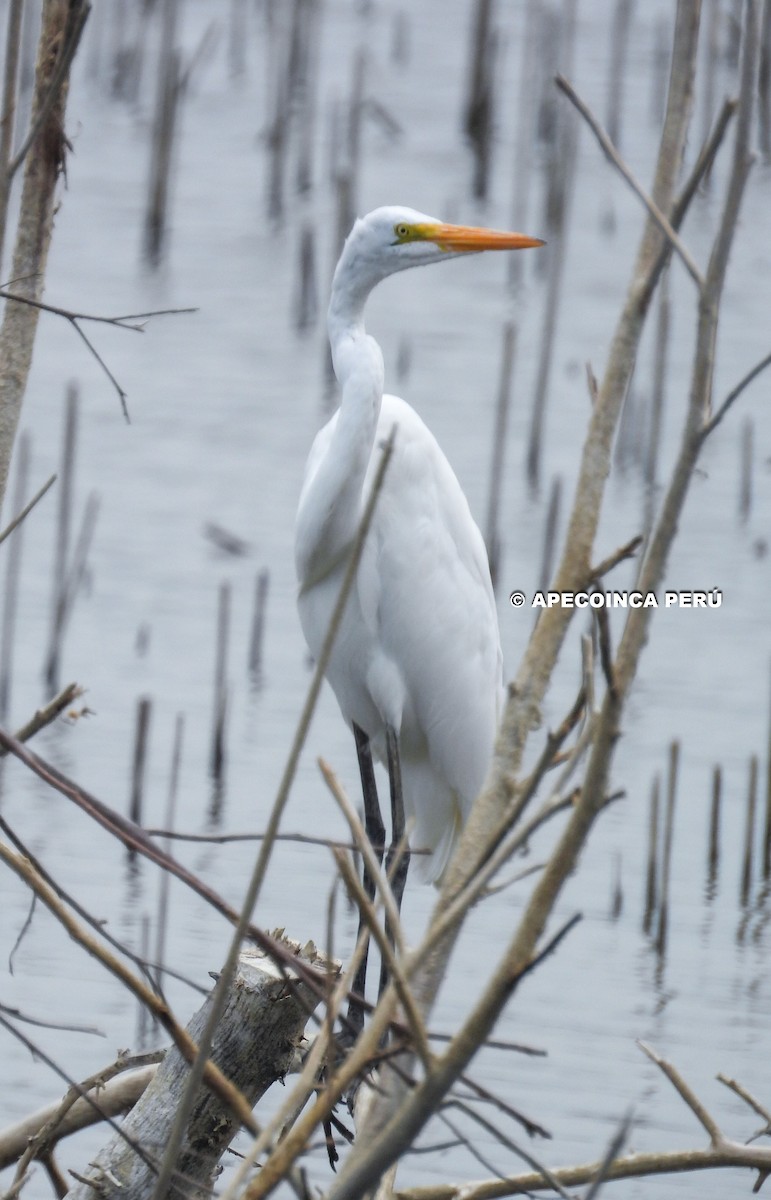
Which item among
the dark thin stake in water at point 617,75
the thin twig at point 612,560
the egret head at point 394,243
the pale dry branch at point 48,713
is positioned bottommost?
the pale dry branch at point 48,713

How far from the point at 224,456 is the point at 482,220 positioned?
10.1ft

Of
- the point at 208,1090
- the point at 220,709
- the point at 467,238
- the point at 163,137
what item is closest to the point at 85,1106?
the point at 208,1090

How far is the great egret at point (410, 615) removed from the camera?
12.2 feet

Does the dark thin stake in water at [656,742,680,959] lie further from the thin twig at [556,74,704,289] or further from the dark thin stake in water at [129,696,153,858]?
the thin twig at [556,74,704,289]

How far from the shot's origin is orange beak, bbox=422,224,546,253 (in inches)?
132

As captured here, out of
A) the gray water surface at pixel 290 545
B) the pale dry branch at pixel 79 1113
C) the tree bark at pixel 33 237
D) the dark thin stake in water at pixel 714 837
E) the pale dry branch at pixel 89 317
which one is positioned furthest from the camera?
the dark thin stake in water at pixel 714 837

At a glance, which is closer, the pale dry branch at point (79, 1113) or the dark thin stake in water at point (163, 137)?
the pale dry branch at point (79, 1113)

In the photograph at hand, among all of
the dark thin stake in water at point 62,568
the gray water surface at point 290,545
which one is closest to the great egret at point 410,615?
the gray water surface at point 290,545

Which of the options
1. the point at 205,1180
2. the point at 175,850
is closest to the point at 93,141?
the point at 175,850

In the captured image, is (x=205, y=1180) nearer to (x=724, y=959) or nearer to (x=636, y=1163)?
(x=636, y=1163)

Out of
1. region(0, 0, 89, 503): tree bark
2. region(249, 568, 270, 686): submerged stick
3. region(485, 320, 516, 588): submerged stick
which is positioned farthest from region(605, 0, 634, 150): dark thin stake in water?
Result: region(0, 0, 89, 503): tree bark

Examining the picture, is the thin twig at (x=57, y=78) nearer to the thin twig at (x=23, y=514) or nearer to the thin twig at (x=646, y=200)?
the thin twig at (x=23, y=514)

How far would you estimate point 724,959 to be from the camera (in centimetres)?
486

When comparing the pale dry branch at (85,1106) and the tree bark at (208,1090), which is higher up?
the tree bark at (208,1090)
